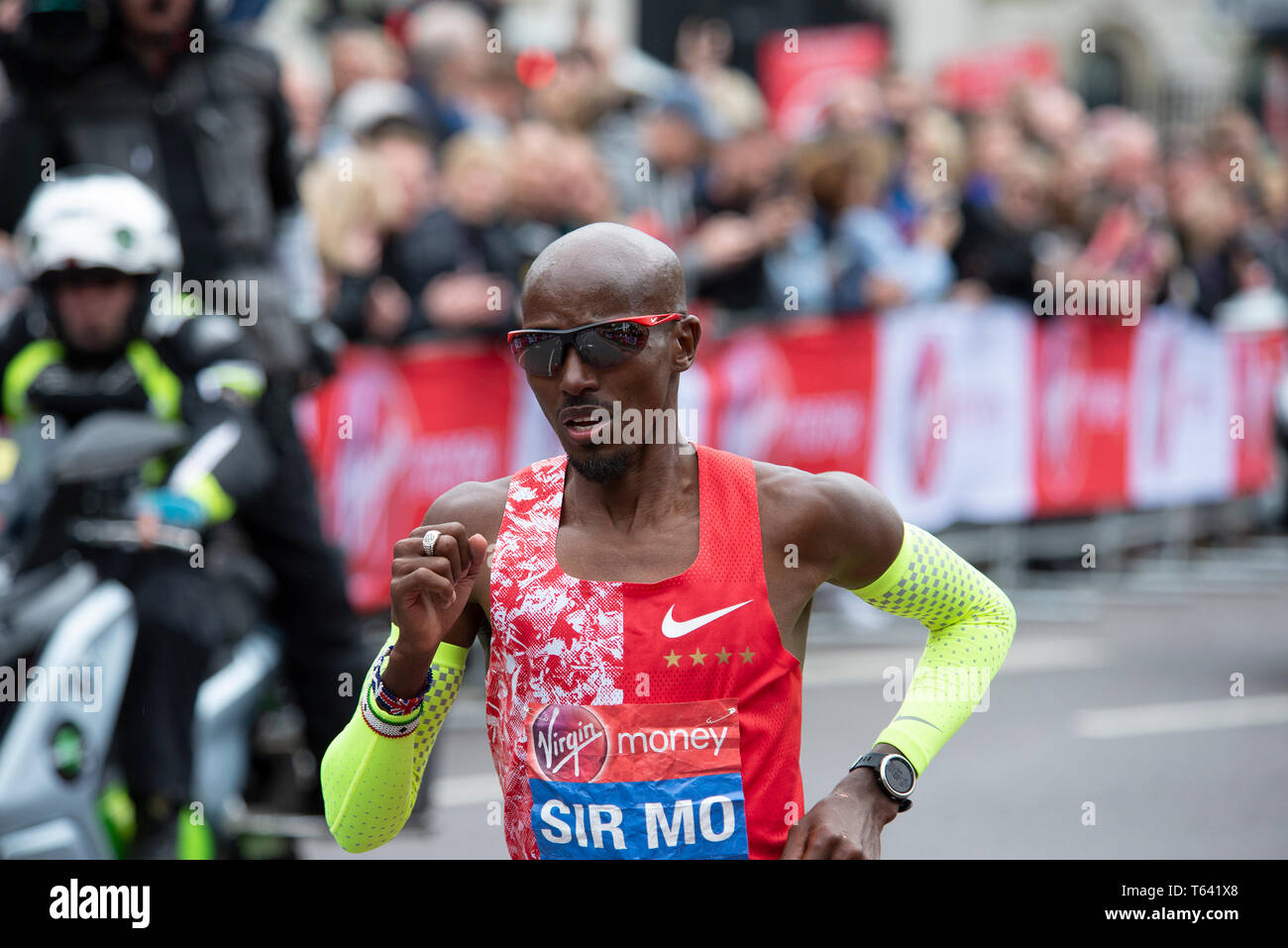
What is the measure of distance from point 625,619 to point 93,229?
2765 mm

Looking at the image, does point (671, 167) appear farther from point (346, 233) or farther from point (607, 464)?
point (607, 464)

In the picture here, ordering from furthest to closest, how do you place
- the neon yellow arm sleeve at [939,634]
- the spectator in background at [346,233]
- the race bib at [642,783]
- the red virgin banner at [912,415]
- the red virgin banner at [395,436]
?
1. the spectator in background at [346,233]
2. the red virgin banner at [912,415]
3. the red virgin banner at [395,436]
4. the neon yellow arm sleeve at [939,634]
5. the race bib at [642,783]

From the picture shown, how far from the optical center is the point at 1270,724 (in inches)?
348

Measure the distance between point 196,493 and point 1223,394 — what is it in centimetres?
1037

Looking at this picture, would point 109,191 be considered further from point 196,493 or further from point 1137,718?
point 1137,718

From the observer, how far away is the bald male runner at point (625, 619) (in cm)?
286

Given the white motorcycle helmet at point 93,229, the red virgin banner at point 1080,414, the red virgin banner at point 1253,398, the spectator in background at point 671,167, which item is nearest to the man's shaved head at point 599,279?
the white motorcycle helmet at point 93,229

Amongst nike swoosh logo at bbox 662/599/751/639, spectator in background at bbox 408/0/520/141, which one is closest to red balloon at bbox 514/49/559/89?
spectator in background at bbox 408/0/520/141

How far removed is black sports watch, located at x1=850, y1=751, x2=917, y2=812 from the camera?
2998 millimetres

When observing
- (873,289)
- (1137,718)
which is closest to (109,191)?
(1137,718)

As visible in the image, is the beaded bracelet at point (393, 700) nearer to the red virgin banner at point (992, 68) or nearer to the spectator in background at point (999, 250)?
the spectator in background at point (999, 250)

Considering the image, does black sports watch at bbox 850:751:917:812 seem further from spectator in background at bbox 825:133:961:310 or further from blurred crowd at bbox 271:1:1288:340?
spectator in background at bbox 825:133:961:310

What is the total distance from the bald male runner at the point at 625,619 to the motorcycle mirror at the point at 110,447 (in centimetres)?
200

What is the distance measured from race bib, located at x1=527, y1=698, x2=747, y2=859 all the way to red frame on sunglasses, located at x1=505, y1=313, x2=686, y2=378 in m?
0.53
